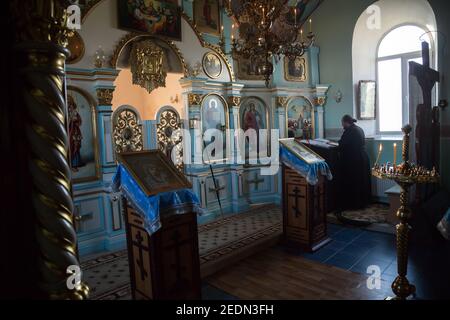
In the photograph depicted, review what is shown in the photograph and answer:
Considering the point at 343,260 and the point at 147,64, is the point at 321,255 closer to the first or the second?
the point at 343,260

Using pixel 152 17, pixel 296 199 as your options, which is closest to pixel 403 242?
pixel 296 199

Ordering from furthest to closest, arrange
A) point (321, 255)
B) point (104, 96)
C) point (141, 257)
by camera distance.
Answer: point (104, 96)
point (321, 255)
point (141, 257)

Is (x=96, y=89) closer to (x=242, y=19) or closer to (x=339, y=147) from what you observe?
(x=242, y=19)

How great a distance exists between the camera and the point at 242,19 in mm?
4055

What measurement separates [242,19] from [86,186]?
3.11 metres

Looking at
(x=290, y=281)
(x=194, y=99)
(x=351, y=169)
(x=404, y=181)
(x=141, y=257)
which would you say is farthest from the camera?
(x=351, y=169)

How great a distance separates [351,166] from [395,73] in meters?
2.78

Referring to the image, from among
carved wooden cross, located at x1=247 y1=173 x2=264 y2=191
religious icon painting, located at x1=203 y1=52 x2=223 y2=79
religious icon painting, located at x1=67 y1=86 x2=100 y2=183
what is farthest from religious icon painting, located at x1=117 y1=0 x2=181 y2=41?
carved wooden cross, located at x1=247 y1=173 x2=264 y2=191

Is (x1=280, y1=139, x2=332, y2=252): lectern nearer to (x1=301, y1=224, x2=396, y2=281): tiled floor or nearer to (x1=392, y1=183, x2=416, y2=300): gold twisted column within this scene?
(x1=301, y1=224, x2=396, y2=281): tiled floor

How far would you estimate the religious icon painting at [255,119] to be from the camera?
6.77 m

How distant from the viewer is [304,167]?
4.37 meters

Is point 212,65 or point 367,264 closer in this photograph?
point 367,264

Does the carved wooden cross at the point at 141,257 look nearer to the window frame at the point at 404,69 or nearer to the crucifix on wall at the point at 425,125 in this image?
the crucifix on wall at the point at 425,125

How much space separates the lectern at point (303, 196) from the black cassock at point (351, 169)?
2.01 meters
